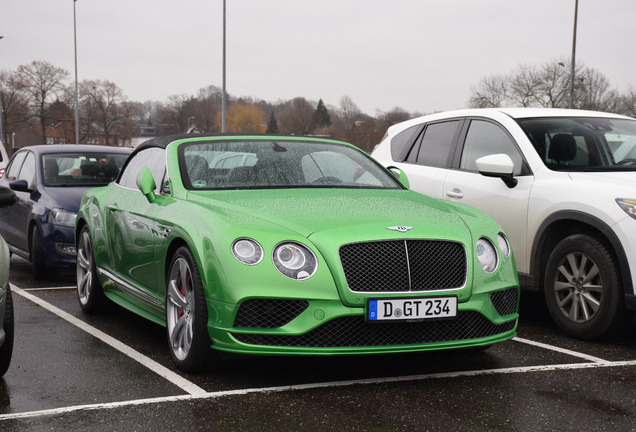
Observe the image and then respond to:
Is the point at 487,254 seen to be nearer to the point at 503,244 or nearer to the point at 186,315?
the point at 503,244

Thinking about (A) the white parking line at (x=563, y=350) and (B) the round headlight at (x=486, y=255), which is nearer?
(B) the round headlight at (x=486, y=255)

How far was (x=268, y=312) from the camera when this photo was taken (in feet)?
14.1

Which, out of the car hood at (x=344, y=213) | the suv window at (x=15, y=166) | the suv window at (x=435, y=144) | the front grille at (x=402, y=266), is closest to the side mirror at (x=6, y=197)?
the car hood at (x=344, y=213)

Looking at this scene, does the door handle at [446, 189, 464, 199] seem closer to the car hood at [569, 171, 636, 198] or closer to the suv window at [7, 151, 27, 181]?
the car hood at [569, 171, 636, 198]

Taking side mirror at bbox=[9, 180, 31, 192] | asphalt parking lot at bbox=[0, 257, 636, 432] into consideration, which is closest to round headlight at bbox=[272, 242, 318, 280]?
asphalt parking lot at bbox=[0, 257, 636, 432]

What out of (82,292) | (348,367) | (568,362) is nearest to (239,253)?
(348,367)

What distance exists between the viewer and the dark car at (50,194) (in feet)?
29.3

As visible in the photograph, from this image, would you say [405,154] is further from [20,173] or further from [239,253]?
[20,173]

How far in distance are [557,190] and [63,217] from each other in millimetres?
5442

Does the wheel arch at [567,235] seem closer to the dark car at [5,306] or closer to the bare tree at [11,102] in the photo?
the dark car at [5,306]

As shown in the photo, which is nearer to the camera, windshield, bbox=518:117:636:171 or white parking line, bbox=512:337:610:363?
white parking line, bbox=512:337:610:363

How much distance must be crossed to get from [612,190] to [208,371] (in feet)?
10.2

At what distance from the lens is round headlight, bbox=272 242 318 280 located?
169 inches

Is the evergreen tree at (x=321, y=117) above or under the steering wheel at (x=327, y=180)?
above
